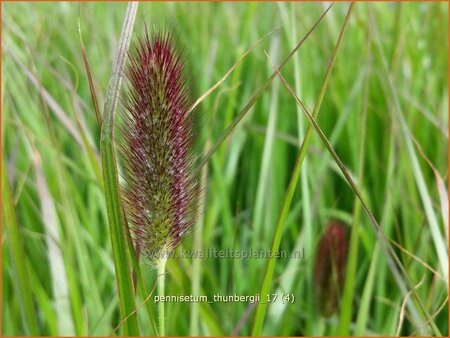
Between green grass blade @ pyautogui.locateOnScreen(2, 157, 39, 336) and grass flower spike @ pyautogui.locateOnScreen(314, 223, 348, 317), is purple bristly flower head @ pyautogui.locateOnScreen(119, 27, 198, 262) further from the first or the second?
grass flower spike @ pyautogui.locateOnScreen(314, 223, 348, 317)

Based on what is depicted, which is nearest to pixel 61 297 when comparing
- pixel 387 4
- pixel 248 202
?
pixel 248 202

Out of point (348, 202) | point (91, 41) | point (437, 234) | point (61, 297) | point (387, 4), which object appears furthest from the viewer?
point (387, 4)

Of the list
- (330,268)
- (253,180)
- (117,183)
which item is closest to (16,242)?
(117,183)

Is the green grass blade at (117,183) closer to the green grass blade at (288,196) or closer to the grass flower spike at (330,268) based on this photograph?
the green grass blade at (288,196)

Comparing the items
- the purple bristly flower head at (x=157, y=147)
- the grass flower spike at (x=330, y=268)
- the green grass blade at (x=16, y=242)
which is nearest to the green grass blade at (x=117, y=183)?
the purple bristly flower head at (x=157, y=147)

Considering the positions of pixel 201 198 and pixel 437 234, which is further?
pixel 437 234

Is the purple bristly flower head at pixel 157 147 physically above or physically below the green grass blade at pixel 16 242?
above

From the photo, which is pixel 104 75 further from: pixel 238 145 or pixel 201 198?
pixel 201 198
